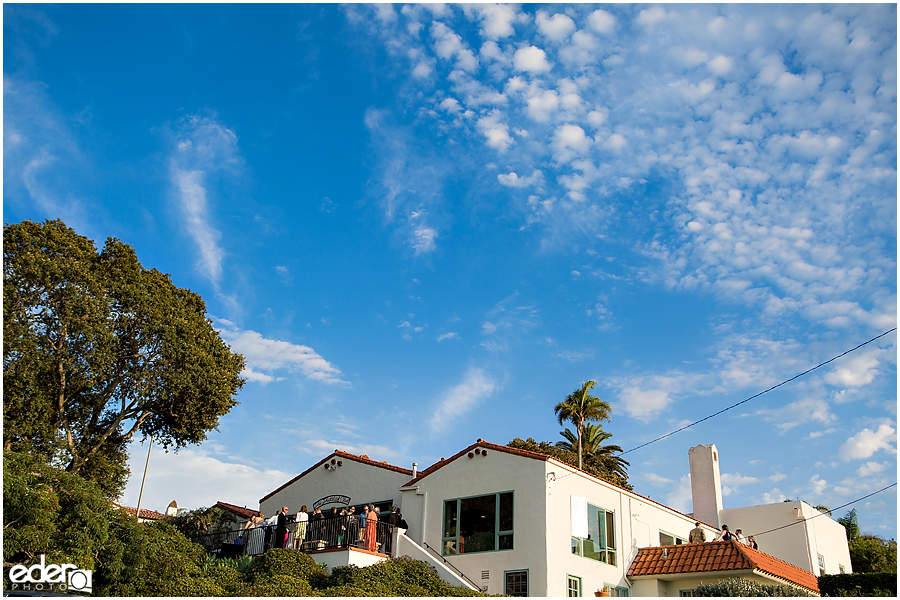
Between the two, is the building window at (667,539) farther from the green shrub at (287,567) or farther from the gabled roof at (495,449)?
the green shrub at (287,567)

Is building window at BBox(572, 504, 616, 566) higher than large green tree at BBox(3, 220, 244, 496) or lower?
lower

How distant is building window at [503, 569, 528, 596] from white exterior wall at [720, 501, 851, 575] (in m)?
13.5

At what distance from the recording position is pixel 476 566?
20688 millimetres

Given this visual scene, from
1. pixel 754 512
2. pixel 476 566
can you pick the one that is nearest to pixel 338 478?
pixel 476 566

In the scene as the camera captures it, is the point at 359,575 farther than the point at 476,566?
No

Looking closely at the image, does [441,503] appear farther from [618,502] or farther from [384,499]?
[618,502]

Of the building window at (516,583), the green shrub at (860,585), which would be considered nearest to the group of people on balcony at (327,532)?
the building window at (516,583)

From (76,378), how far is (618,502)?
18.0 m

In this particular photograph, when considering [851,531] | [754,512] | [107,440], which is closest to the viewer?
[107,440]

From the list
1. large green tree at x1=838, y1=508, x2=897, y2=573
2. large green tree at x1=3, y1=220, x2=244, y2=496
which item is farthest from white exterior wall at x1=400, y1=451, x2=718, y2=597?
large green tree at x1=838, y1=508, x2=897, y2=573

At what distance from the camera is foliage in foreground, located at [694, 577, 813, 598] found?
58.9ft


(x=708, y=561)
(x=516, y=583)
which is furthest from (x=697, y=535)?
(x=516, y=583)

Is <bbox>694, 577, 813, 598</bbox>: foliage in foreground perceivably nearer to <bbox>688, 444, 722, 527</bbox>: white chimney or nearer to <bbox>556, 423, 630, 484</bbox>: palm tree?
<bbox>688, 444, 722, 527</bbox>: white chimney

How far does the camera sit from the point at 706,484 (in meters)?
30.1
